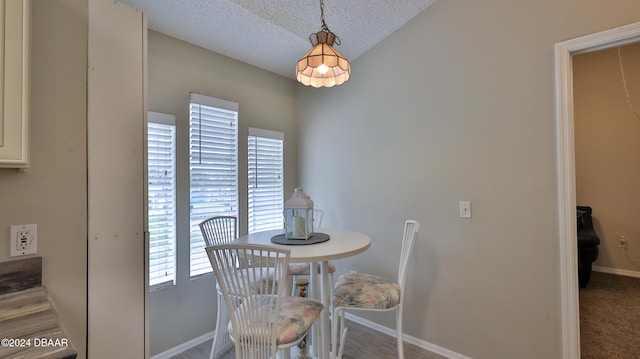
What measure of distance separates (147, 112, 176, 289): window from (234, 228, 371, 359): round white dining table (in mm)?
655

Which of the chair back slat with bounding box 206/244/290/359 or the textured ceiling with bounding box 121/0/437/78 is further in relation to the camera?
the textured ceiling with bounding box 121/0/437/78

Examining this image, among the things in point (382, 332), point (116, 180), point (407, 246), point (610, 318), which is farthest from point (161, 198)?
point (610, 318)

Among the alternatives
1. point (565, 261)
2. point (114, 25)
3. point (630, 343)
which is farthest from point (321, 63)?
point (630, 343)

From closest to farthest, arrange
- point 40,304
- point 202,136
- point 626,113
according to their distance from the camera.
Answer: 1. point 40,304
2. point 202,136
3. point 626,113

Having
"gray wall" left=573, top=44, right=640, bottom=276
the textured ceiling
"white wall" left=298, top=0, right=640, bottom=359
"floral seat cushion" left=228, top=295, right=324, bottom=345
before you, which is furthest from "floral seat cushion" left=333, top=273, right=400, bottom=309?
"gray wall" left=573, top=44, right=640, bottom=276

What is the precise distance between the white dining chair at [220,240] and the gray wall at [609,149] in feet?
15.1

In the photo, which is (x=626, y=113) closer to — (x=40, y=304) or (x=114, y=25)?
(x=114, y=25)

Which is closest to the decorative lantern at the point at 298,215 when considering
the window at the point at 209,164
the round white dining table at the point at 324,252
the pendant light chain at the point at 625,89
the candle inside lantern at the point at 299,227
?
the candle inside lantern at the point at 299,227

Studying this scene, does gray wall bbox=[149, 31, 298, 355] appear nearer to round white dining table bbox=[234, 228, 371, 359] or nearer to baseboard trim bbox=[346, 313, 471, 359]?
round white dining table bbox=[234, 228, 371, 359]

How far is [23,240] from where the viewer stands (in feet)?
3.55

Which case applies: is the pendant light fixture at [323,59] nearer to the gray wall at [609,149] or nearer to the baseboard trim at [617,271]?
the gray wall at [609,149]

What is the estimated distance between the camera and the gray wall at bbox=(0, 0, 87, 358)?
1106 millimetres

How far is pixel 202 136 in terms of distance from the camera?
8.15 feet

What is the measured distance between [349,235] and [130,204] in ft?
4.55
